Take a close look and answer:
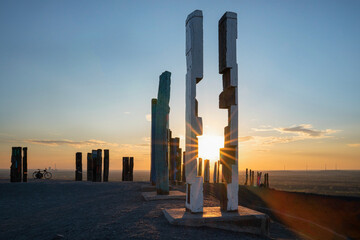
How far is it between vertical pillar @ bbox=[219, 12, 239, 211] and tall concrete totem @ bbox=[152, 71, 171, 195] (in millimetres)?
3666

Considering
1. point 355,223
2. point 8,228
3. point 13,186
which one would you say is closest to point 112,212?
point 8,228

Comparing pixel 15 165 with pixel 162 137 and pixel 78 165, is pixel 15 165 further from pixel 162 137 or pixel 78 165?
pixel 162 137

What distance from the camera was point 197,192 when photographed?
5.94 m

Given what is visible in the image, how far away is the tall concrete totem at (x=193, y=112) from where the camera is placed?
5.97m

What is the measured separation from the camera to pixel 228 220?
5.55m

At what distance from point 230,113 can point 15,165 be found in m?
15.7

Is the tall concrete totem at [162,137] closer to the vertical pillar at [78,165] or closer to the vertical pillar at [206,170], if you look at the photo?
the vertical pillar at [78,165]

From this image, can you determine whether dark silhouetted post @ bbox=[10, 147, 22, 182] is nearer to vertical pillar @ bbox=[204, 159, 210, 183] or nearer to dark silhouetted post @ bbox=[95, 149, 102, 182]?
dark silhouetted post @ bbox=[95, 149, 102, 182]

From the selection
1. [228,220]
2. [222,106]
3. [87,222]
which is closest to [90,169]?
[87,222]

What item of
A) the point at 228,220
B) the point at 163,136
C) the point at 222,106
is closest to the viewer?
the point at 228,220

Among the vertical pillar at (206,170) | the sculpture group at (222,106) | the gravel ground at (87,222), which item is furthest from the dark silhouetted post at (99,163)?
the sculpture group at (222,106)

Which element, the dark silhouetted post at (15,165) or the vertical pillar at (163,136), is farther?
the dark silhouetted post at (15,165)

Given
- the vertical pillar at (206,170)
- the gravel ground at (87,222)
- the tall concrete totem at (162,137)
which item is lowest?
the vertical pillar at (206,170)

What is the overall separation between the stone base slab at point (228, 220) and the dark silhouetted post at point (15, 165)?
14686 mm
